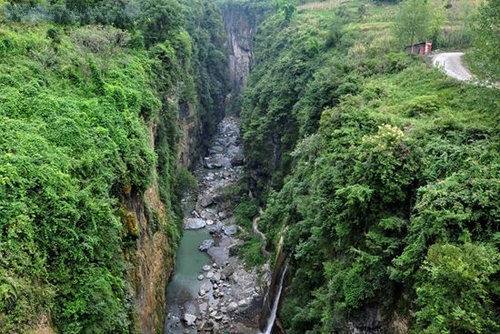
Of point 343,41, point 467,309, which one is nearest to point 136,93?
point 467,309

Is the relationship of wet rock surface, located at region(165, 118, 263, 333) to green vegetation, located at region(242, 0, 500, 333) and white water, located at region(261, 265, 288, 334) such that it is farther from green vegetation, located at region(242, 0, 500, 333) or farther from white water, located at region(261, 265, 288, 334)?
green vegetation, located at region(242, 0, 500, 333)

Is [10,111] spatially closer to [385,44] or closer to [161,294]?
[161,294]

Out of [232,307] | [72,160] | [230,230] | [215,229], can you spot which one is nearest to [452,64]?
[232,307]

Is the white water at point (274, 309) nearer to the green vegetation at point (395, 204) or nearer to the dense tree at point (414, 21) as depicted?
the green vegetation at point (395, 204)

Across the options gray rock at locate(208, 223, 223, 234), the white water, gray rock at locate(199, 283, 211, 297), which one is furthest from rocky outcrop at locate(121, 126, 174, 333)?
gray rock at locate(208, 223, 223, 234)

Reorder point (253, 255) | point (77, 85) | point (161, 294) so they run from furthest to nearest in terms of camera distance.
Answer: point (253, 255), point (161, 294), point (77, 85)

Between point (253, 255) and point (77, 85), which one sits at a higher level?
point (77, 85)

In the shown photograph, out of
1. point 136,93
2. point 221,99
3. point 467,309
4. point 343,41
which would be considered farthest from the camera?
point 221,99
